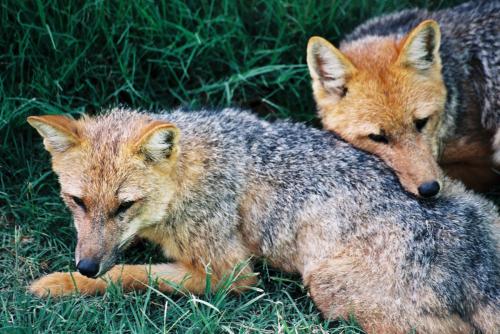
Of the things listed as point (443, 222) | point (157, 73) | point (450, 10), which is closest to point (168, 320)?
point (443, 222)

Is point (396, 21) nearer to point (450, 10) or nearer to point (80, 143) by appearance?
point (450, 10)

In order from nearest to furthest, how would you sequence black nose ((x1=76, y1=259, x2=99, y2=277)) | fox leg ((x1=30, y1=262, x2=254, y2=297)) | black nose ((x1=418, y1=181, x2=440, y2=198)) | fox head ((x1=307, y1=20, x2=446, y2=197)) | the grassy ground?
1. black nose ((x1=76, y1=259, x2=99, y2=277))
2. black nose ((x1=418, y1=181, x2=440, y2=198))
3. fox leg ((x1=30, y1=262, x2=254, y2=297))
4. fox head ((x1=307, y1=20, x2=446, y2=197))
5. the grassy ground

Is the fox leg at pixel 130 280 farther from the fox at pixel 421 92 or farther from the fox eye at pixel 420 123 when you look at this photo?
the fox eye at pixel 420 123

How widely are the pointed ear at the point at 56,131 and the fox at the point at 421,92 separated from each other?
2.02 m

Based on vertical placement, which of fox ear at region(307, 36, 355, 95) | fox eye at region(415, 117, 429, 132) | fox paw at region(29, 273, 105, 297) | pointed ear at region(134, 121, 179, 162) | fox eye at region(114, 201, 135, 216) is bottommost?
fox paw at region(29, 273, 105, 297)

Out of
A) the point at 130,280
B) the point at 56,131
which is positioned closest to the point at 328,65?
the point at 56,131

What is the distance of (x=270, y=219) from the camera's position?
543 cm

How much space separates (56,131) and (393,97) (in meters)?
2.55

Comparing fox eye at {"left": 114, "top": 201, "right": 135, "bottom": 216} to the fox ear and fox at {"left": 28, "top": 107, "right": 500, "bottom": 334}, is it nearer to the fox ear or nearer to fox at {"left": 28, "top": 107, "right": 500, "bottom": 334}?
fox at {"left": 28, "top": 107, "right": 500, "bottom": 334}

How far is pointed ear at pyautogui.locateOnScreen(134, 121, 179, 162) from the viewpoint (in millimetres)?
4805

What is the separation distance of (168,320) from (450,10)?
3911 millimetres

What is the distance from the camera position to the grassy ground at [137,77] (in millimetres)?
5508

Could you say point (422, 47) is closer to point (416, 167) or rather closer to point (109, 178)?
point (416, 167)

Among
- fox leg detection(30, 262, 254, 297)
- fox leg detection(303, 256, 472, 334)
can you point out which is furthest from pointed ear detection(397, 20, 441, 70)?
fox leg detection(30, 262, 254, 297)
